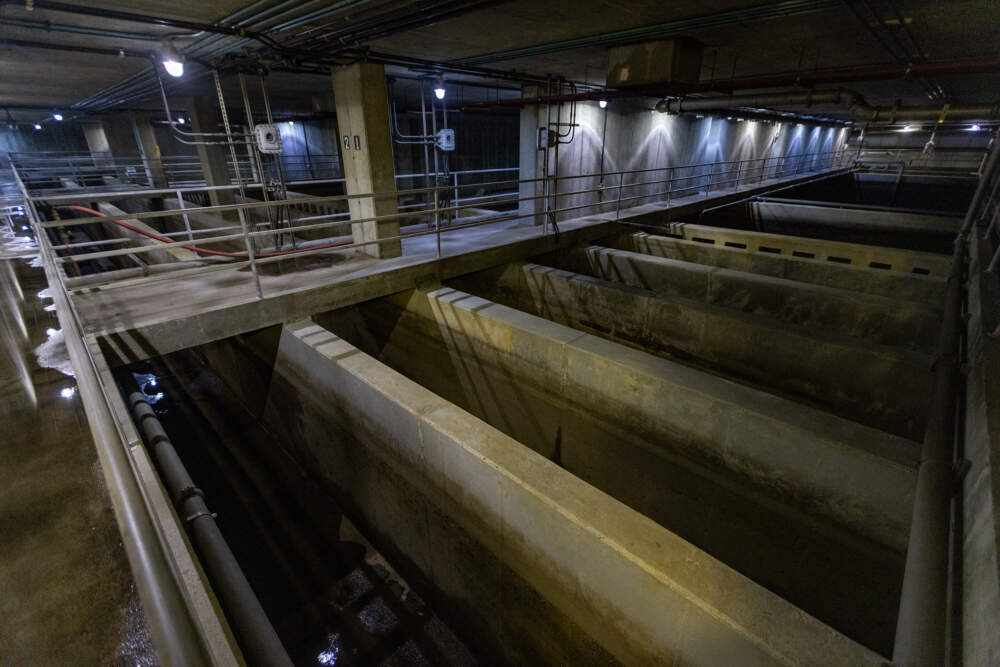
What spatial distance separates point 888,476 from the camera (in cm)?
265

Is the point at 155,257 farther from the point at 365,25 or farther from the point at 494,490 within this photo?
the point at 494,490

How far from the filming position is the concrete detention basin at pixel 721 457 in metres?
2.83

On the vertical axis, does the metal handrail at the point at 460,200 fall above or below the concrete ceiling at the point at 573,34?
below

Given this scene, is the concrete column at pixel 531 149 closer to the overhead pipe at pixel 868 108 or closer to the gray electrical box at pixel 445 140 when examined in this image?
the gray electrical box at pixel 445 140

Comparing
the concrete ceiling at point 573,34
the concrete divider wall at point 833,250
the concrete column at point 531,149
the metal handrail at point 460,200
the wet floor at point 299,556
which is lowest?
the wet floor at point 299,556

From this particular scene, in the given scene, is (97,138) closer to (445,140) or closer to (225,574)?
(445,140)

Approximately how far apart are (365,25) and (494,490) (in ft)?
16.0

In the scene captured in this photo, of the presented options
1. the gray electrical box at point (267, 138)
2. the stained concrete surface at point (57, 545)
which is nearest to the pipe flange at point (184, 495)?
the stained concrete surface at point (57, 545)

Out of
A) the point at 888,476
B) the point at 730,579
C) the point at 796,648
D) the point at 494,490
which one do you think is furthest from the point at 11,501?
the point at 888,476

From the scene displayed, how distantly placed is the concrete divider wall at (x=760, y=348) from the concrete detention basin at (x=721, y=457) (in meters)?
1.20

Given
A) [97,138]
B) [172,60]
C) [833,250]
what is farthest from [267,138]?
[97,138]

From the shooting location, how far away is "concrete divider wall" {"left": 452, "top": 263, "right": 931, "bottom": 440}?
3.71m

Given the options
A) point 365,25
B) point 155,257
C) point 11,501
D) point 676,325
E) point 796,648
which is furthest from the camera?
point 155,257

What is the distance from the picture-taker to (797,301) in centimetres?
513
